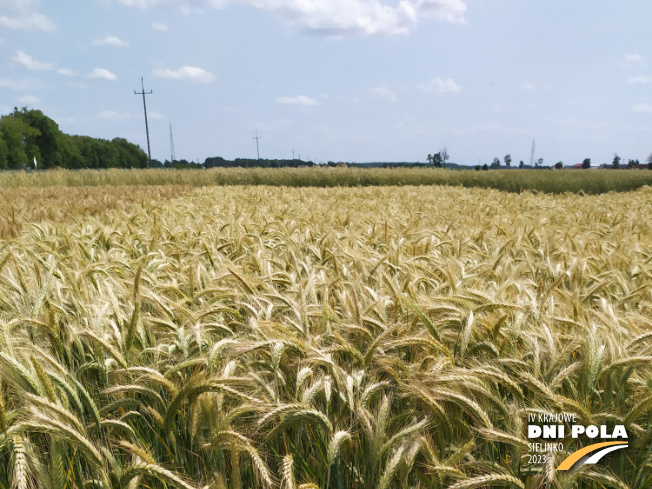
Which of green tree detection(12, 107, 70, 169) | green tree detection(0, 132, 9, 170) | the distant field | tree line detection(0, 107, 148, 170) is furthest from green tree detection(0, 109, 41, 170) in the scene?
the distant field

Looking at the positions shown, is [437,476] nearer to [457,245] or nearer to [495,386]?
[495,386]

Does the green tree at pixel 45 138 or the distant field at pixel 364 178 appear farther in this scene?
the green tree at pixel 45 138

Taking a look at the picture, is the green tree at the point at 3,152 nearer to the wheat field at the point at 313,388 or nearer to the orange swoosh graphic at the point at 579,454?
the wheat field at the point at 313,388

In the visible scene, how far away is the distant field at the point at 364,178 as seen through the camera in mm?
22391

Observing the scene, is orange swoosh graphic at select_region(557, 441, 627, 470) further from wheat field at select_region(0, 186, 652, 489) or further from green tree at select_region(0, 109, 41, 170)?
green tree at select_region(0, 109, 41, 170)

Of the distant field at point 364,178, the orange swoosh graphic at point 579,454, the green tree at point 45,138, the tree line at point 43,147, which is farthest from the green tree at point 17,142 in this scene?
the orange swoosh graphic at point 579,454

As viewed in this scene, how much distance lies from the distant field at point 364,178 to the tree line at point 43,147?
2911cm

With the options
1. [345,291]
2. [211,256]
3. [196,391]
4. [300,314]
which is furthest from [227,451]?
[211,256]

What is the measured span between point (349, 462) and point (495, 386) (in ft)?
1.61

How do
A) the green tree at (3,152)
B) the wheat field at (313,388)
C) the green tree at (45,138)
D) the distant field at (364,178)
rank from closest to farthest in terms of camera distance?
the wheat field at (313,388) < the distant field at (364,178) < the green tree at (3,152) < the green tree at (45,138)

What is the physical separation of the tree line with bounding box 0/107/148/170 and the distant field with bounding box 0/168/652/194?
29113 mm

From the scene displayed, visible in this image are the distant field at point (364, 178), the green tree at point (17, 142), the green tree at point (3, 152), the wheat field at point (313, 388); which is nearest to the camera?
the wheat field at point (313, 388)

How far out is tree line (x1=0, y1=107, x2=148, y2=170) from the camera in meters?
59.6

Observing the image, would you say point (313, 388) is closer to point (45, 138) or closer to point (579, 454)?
point (579, 454)
